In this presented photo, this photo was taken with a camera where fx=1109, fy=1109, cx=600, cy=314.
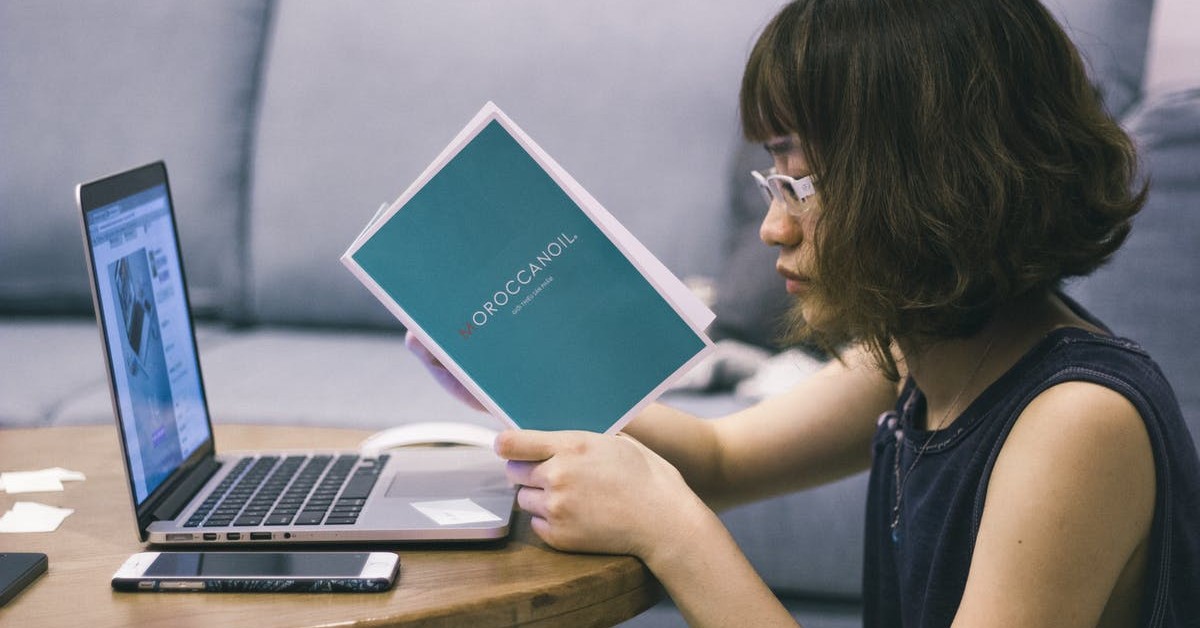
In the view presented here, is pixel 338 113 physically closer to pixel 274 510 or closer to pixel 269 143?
pixel 269 143

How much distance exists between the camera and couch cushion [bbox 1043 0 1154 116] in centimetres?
188

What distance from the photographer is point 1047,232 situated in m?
0.88

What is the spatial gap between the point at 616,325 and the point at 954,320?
30cm

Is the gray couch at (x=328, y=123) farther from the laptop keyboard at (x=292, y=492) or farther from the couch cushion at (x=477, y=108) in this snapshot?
the laptop keyboard at (x=292, y=492)

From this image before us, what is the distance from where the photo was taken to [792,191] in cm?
93

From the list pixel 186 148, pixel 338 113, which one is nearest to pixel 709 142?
pixel 338 113

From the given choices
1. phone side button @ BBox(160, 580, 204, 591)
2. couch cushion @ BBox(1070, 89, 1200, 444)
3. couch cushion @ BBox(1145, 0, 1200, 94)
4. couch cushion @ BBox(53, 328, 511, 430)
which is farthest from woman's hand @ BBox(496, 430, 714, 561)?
couch cushion @ BBox(1145, 0, 1200, 94)

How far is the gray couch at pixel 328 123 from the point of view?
2.01 metres

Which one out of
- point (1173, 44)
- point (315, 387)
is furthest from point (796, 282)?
point (1173, 44)

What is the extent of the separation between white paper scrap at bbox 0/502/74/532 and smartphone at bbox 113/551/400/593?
136 mm

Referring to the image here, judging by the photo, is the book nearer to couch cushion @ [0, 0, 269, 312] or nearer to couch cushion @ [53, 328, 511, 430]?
couch cushion @ [53, 328, 511, 430]

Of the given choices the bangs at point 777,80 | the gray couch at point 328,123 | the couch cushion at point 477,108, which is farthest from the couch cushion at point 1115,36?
the bangs at point 777,80

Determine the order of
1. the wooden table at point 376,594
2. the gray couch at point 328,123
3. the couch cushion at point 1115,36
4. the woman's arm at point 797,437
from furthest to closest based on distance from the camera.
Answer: the gray couch at point 328,123 → the couch cushion at point 1115,36 → the woman's arm at point 797,437 → the wooden table at point 376,594

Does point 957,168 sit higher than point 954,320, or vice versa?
point 957,168
